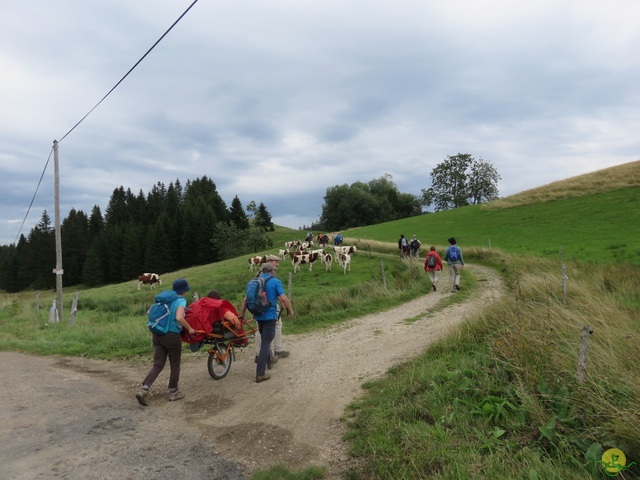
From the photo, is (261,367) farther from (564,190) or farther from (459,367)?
(564,190)

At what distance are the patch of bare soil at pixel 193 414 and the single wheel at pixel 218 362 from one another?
166 millimetres

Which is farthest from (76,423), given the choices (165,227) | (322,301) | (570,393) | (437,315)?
(165,227)

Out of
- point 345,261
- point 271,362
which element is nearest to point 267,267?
point 271,362

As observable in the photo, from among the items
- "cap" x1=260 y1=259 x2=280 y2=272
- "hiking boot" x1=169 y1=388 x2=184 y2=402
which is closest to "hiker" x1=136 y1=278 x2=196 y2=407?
"hiking boot" x1=169 y1=388 x2=184 y2=402

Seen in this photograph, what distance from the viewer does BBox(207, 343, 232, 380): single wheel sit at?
7363 millimetres

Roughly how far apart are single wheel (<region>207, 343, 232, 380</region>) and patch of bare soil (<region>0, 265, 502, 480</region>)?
166 millimetres

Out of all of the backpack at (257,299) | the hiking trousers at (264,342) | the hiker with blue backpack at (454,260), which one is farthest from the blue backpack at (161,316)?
the hiker with blue backpack at (454,260)

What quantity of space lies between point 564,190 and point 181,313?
56.0 metres

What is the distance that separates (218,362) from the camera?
7.52 metres

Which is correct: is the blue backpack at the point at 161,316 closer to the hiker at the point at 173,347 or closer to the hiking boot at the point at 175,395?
the hiker at the point at 173,347

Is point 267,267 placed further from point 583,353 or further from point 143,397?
point 583,353

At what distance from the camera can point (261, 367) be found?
7.07 meters

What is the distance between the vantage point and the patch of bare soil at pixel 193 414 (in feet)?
14.5

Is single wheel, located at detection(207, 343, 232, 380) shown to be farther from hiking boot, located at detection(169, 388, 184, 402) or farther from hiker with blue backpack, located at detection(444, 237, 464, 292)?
hiker with blue backpack, located at detection(444, 237, 464, 292)
